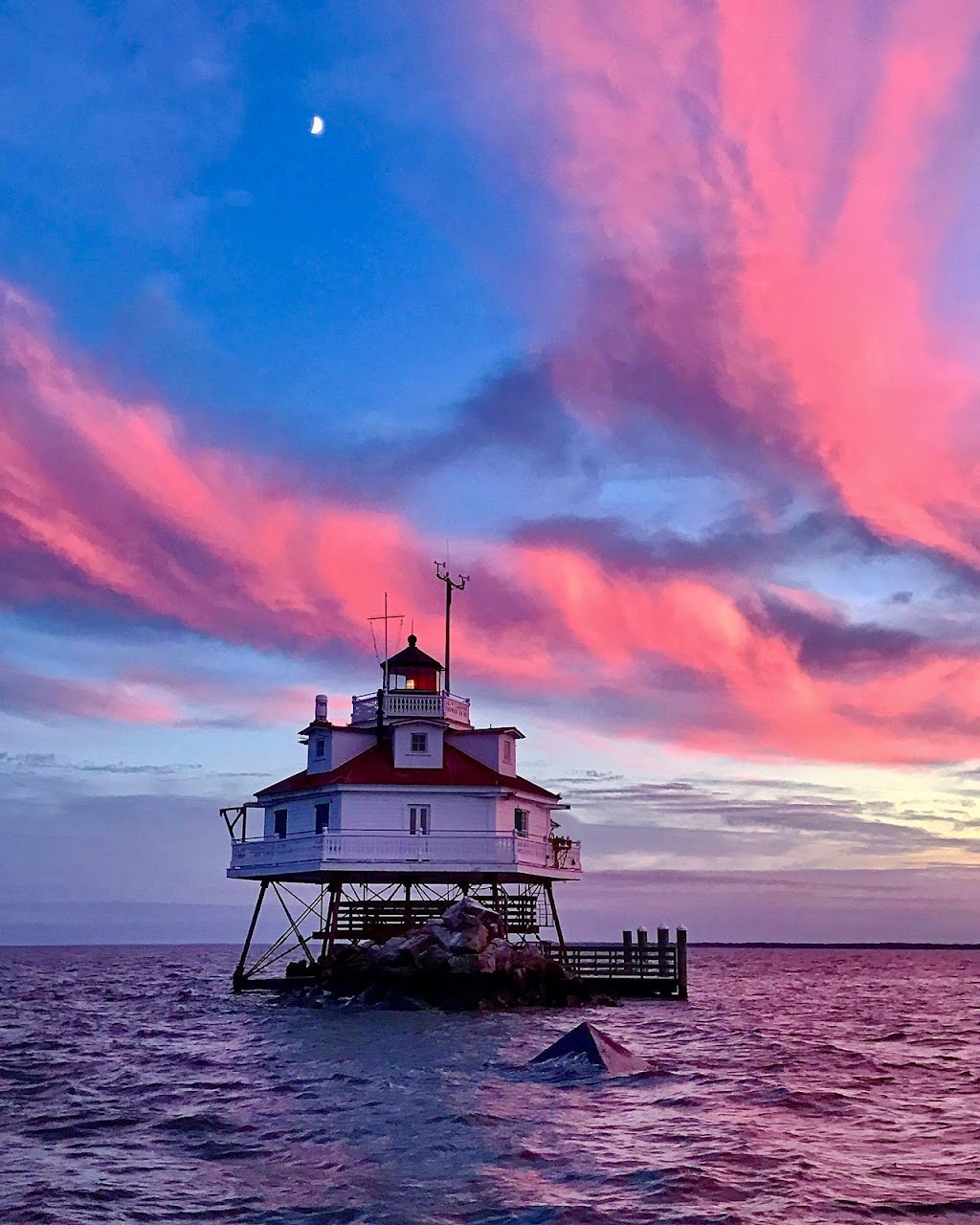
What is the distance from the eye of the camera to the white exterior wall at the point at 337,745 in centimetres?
5184

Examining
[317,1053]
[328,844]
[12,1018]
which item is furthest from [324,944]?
[317,1053]

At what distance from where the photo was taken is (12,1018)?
53156 mm

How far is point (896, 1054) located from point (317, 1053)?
17145mm

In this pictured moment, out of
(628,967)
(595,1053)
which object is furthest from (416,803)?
(595,1053)

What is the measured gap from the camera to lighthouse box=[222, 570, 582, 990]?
156ft

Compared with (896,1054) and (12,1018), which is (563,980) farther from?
(12,1018)

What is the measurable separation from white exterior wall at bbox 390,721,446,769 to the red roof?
251 mm

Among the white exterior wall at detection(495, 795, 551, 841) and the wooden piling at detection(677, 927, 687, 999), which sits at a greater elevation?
the white exterior wall at detection(495, 795, 551, 841)

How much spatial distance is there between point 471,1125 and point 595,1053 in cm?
702

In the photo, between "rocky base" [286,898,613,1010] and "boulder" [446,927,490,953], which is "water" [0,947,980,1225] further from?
"boulder" [446,927,490,953]

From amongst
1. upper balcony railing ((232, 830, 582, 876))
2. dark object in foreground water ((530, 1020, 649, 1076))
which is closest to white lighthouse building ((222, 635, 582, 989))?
upper balcony railing ((232, 830, 582, 876))

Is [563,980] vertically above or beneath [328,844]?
beneath

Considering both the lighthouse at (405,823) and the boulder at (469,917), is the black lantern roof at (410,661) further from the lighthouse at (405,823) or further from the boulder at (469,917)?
the boulder at (469,917)

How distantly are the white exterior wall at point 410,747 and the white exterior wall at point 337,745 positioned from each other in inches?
97.7
